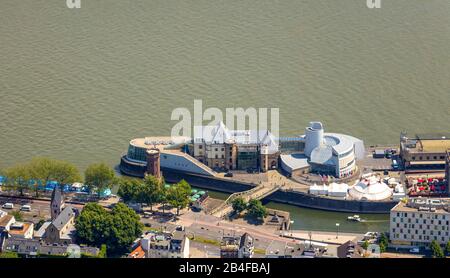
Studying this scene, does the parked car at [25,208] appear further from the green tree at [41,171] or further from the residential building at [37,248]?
the residential building at [37,248]

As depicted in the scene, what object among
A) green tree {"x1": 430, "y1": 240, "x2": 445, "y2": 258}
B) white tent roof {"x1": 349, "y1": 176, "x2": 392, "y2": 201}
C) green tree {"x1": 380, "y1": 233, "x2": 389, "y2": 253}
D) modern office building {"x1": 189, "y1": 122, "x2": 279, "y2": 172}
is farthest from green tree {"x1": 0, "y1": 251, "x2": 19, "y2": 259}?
green tree {"x1": 430, "y1": 240, "x2": 445, "y2": 258}

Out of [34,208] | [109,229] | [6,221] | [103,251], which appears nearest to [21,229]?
[6,221]

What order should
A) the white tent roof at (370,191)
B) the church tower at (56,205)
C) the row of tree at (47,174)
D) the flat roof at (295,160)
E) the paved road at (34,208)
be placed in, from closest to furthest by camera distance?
the church tower at (56,205), the paved road at (34,208), the white tent roof at (370,191), the row of tree at (47,174), the flat roof at (295,160)

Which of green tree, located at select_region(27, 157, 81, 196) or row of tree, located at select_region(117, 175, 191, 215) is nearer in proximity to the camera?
row of tree, located at select_region(117, 175, 191, 215)

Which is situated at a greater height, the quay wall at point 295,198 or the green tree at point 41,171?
the green tree at point 41,171

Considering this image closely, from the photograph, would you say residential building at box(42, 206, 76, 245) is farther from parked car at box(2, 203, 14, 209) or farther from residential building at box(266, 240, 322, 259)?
residential building at box(266, 240, 322, 259)

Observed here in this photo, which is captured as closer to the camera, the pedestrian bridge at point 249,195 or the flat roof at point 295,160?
the pedestrian bridge at point 249,195

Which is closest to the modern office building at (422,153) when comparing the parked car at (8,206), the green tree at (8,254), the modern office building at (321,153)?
the modern office building at (321,153)
